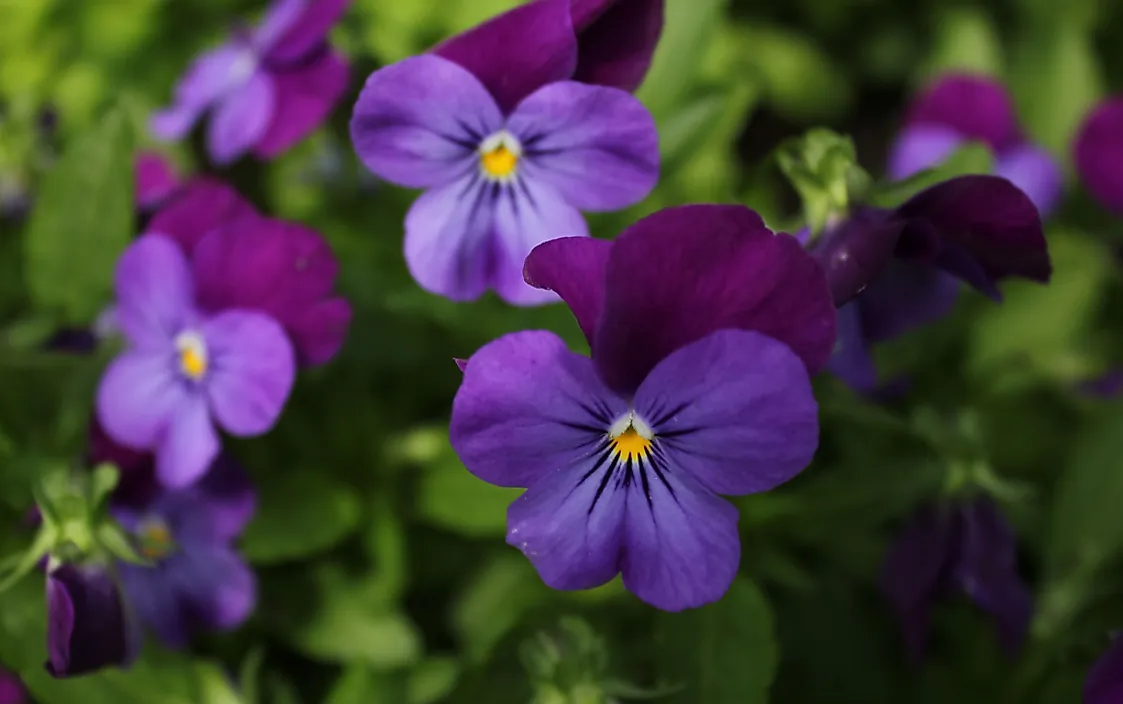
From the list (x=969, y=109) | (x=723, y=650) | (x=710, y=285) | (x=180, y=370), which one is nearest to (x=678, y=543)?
(x=710, y=285)

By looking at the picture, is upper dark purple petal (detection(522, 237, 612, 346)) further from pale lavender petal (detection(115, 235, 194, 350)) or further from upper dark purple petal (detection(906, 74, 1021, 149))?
upper dark purple petal (detection(906, 74, 1021, 149))

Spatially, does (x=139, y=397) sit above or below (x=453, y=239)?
below

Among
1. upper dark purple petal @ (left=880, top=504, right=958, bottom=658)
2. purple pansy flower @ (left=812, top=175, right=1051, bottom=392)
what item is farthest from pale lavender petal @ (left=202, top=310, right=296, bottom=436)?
upper dark purple petal @ (left=880, top=504, right=958, bottom=658)

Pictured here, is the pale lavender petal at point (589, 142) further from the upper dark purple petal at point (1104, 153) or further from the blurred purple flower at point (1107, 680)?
the upper dark purple petal at point (1104, 153)

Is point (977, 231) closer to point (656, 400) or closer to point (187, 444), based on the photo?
point (656, 400)

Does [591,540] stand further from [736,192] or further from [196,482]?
[736,192]

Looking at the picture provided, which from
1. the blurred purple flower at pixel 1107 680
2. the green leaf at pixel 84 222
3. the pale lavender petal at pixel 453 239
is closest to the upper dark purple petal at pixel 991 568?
the blurred purple flower at pixel 1107 680
